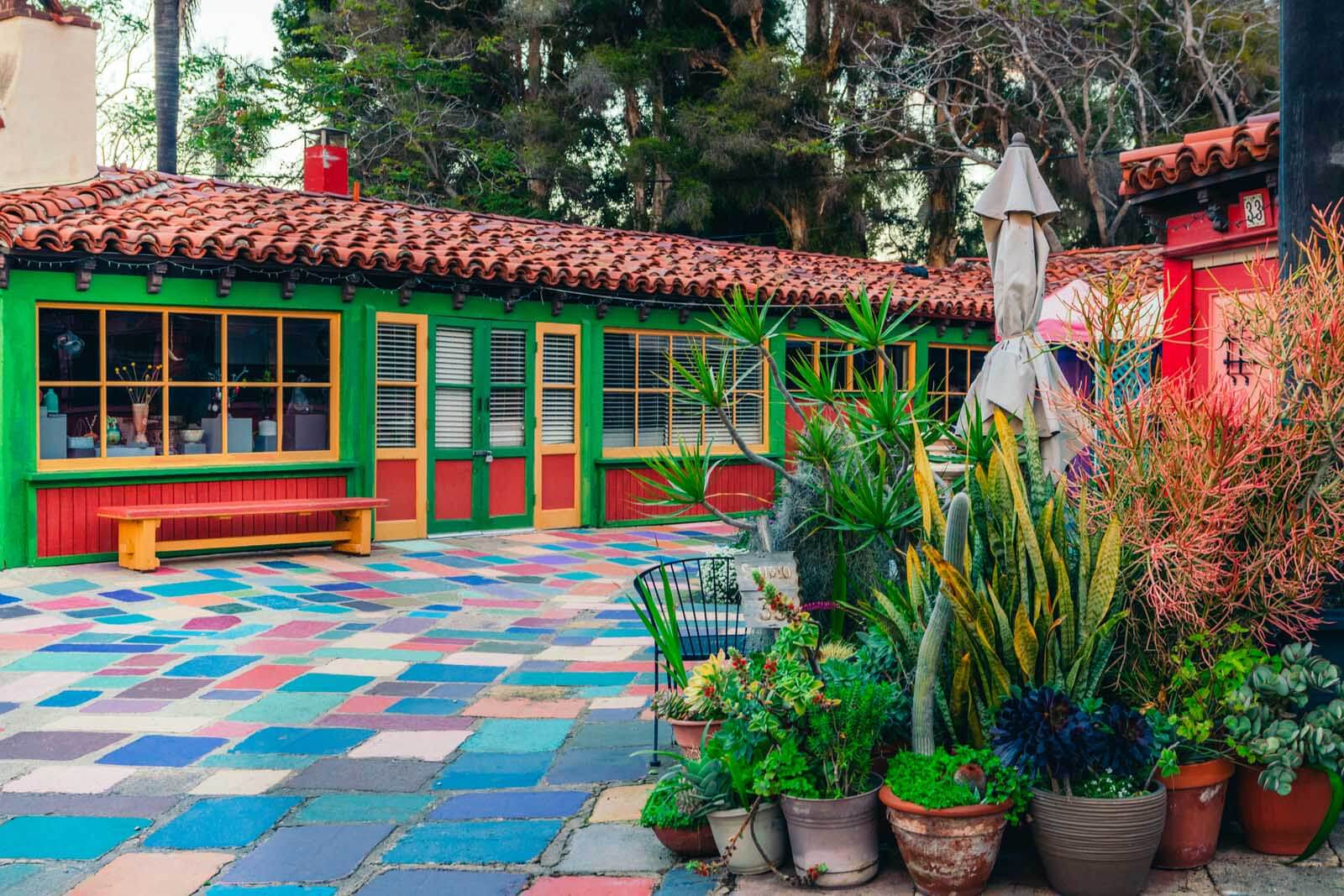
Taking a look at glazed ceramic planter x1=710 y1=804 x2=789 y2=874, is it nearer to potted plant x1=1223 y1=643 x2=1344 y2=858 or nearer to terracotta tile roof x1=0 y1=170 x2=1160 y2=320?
potted plant x1=1223 y1=643 x2=1344 y2=858

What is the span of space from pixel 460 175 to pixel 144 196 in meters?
11.7

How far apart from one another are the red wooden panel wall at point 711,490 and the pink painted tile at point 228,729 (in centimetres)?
621

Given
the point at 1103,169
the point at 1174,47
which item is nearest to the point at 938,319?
the point at 1103,169

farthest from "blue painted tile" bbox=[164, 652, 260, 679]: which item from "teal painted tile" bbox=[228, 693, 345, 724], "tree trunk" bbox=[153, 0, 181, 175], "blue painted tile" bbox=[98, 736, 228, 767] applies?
"tree trunk" bbox=[153, 0, 181, 175]

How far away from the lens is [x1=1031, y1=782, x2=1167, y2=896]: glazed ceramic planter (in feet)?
9.89

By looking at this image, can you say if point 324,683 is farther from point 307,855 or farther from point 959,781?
point 959,781

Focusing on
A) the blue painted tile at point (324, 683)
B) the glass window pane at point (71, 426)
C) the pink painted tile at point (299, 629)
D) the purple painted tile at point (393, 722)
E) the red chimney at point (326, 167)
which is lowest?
the purple painted tile at point (393, 722)

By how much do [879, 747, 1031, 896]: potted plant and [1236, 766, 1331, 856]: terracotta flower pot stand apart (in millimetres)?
682

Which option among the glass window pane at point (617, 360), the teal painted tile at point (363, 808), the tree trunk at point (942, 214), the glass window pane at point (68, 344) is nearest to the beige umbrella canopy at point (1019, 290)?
the teal painted tile at point (363, 808)

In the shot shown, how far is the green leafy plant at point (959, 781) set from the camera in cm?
307

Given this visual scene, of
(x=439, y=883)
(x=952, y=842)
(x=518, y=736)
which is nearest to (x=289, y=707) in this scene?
(x=518, y=736)

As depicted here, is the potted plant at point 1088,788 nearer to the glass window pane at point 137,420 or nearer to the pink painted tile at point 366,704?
the pink painted tile at point 366,704

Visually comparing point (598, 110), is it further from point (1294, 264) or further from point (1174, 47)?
point (1294, 264)

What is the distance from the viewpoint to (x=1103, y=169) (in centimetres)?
1969
